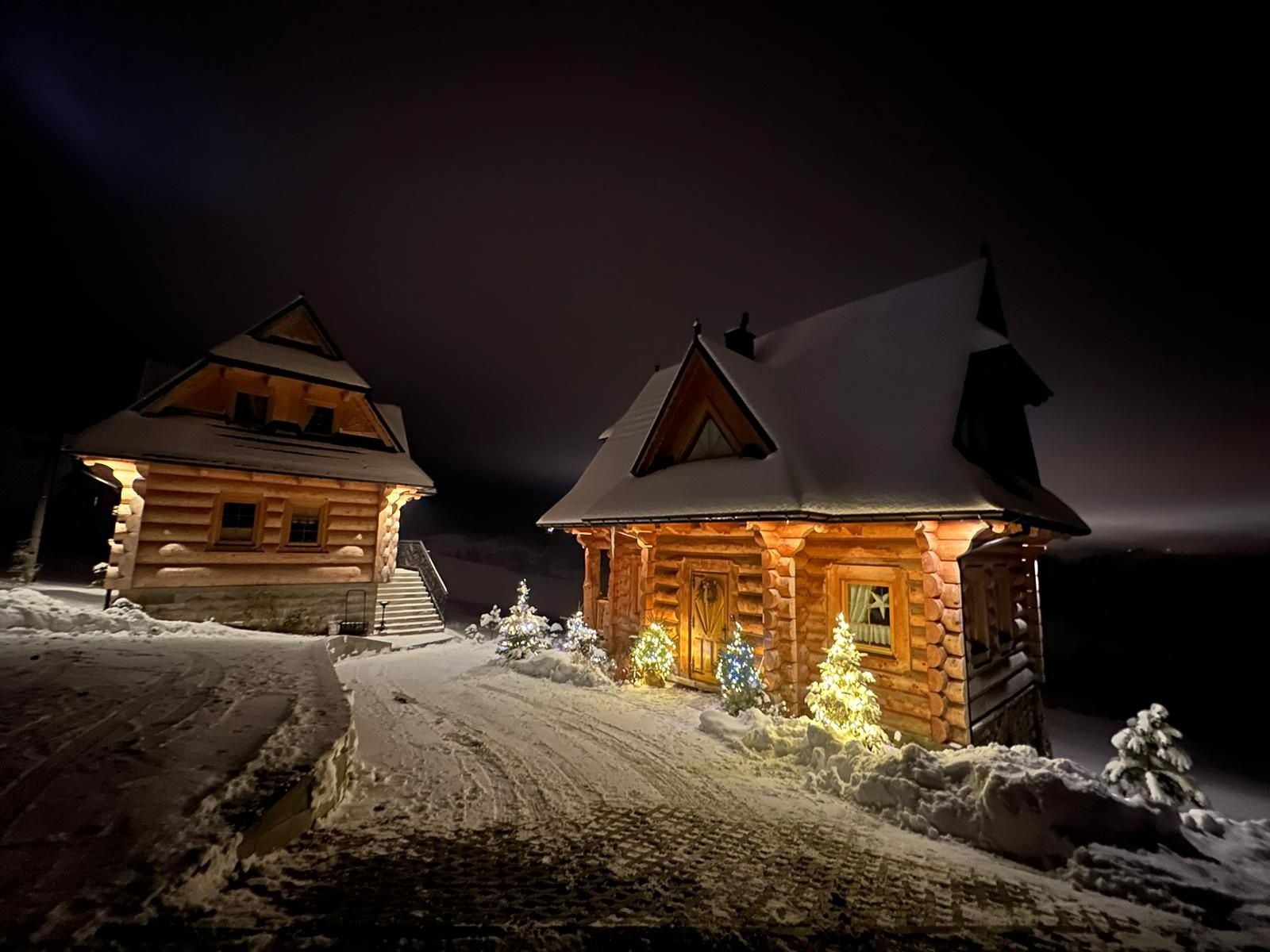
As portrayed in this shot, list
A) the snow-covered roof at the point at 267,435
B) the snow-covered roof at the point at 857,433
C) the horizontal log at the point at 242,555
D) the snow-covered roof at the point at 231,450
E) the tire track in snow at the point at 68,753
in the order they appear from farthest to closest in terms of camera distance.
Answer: the horizontal log at the point at 242,555
the snow-covered roof at the point at 267,435
the snow-covered roof at the point at 231,450
the snow-covered roof at the point at 857,433
the tire track in snow at the point at 68,753

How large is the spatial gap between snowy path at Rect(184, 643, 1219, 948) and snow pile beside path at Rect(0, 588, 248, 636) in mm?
7579

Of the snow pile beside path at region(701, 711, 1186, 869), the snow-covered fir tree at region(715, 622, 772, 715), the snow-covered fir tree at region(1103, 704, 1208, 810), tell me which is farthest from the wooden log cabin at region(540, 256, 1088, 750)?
the snow pile beside path at region(701, 711, 1186, 869)

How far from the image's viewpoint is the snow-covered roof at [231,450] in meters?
12.7

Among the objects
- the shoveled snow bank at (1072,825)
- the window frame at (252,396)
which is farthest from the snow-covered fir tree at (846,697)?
the window frame at (252,396)

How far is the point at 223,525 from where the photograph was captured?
14.4m

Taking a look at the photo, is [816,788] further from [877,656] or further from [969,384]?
[969,384]

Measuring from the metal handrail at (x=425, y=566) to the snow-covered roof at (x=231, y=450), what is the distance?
15.2 feet

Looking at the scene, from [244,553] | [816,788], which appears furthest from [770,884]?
[244,553]

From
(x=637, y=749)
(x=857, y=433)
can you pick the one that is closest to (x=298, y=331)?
(x=637, y=749)

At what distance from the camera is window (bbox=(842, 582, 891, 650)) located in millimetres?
9477

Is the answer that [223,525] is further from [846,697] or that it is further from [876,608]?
[876,608]

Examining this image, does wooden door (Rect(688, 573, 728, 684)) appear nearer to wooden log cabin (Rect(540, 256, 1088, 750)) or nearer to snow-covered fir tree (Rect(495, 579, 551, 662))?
wooden log cabin (Rect(540, 256, 1088, 750))

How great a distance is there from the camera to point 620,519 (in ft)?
39.2

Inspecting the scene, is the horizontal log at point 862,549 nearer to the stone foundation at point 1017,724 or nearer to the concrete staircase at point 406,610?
the stone foundation at point 1017,724
